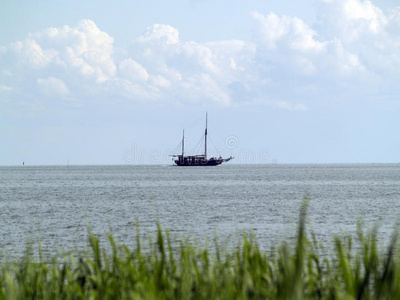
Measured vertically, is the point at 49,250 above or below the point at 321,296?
below

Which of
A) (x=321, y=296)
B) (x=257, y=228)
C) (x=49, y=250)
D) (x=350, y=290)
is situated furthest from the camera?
(x=257, y=228)

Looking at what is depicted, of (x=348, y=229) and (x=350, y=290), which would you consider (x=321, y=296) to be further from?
(x=348, y=229)

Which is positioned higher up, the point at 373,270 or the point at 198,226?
the point at 373,270

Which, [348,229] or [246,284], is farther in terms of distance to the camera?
[348,229]

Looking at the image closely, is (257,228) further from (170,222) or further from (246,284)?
(246,284)

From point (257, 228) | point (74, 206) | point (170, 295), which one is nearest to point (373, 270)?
point (170, 295)

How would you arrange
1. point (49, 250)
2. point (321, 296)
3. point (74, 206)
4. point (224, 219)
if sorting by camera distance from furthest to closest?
point (74, 206)
point (224, 219)
point (49, 250)
point (321, 296)

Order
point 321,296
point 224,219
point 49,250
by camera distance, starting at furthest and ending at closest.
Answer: point 224,219
point 49,250
point 321,296

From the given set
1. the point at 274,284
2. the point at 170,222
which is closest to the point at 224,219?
the point at 170,222

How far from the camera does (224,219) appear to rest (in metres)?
36.5

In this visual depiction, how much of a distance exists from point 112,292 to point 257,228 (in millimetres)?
23726

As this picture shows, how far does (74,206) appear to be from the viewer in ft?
161

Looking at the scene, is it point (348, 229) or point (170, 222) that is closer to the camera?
point (348, 229)

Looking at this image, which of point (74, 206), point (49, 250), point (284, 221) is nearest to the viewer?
point (49, 250)
